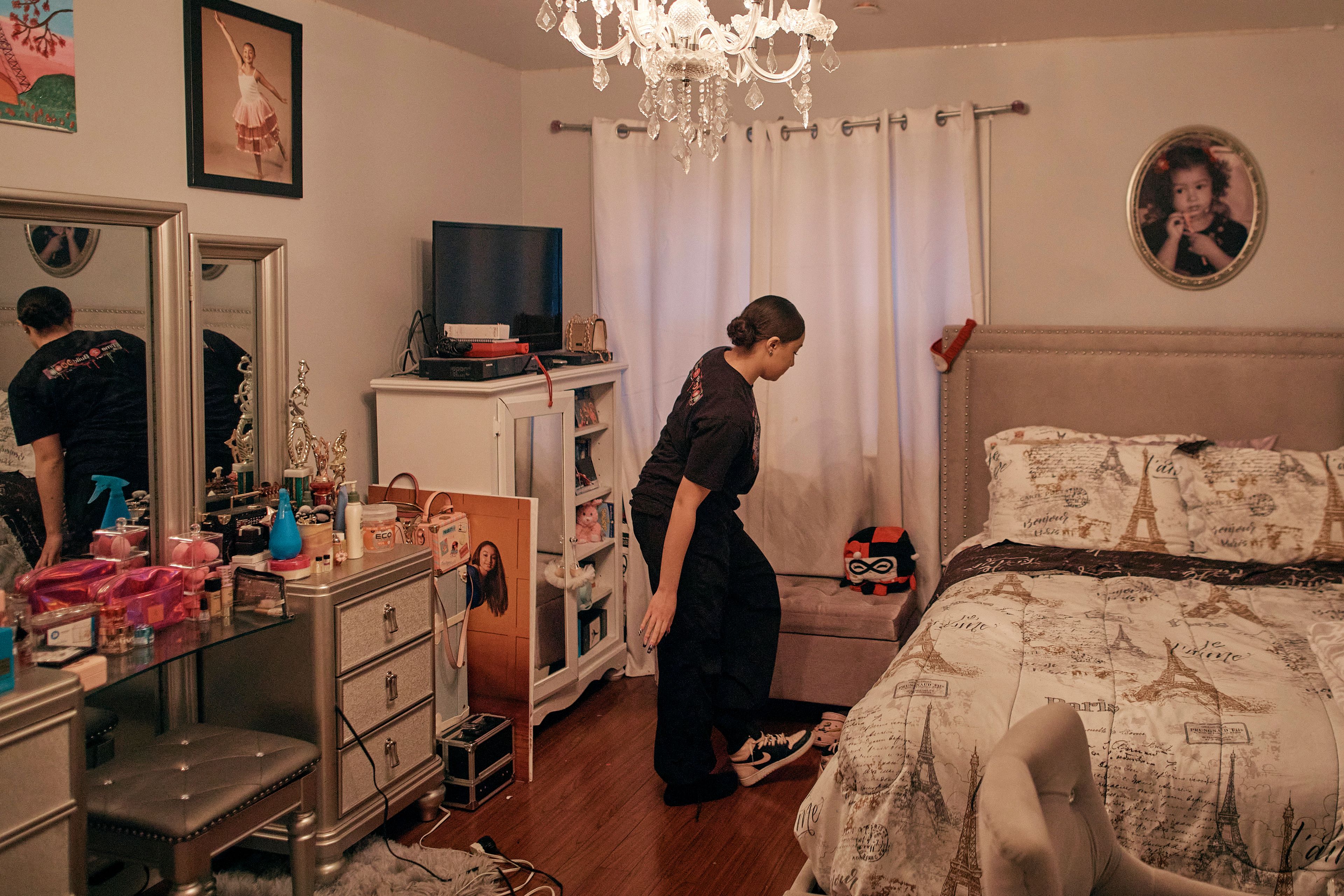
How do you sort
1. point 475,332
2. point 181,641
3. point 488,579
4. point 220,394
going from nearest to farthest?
point 181,641 < point 220,394 < point 488,579 < point 475,332

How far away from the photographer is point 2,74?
→ 2.18 metres

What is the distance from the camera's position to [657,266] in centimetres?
409

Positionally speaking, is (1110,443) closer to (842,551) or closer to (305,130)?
(842,551)

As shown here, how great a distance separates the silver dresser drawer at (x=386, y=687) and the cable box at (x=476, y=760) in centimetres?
20

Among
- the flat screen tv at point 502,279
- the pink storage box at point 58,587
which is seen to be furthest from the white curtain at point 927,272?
the pink storage box at point 58,587

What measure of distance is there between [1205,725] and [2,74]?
9.43 feet

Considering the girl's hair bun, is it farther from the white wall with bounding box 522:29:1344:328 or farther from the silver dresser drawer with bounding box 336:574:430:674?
the white wall with bounding box 522:29:1344:328

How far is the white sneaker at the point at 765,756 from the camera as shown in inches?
120

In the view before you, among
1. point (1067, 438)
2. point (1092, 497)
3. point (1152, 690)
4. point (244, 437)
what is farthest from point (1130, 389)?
point (244, 437)

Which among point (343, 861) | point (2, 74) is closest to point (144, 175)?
point (2, 74)

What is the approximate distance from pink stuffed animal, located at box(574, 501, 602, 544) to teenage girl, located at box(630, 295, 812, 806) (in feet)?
2.54

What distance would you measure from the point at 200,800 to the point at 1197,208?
3.61 metres

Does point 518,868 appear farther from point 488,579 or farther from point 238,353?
point 238,353

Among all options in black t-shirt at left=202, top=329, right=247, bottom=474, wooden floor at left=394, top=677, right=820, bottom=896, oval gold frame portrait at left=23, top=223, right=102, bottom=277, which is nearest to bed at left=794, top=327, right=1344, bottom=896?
wooden floor at left=394, top=677, right=820, bottom=896
